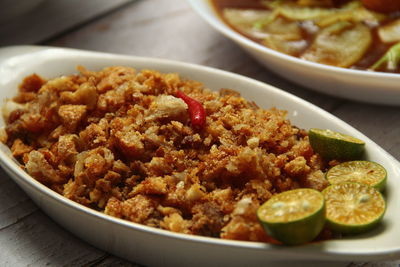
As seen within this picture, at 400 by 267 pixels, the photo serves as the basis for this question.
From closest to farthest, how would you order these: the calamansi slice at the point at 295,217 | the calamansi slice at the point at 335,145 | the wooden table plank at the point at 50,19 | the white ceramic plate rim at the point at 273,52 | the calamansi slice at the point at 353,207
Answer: the calamansi slice at the point at 295,217 → the calamansi slice at the point at 353,207 → the calamansi slice at the point at 335,145 → the white ceramic plate rim at the point at 273,52 → the wooden table plank at the point at 50,19

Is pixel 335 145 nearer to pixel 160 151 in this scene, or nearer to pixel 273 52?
pixel 160 151

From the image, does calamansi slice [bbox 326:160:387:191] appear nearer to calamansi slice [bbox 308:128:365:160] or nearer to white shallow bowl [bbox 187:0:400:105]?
calamansi slice [bbox 308:128:365:160]

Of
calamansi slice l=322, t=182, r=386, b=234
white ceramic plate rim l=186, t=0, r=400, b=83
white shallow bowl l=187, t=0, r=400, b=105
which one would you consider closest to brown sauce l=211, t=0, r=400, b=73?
white ceramic plate rim l=186, t=0, r=400, b=83

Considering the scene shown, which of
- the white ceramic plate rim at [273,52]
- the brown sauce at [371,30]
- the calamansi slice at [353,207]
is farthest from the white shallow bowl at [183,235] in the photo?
the brown sauce at [371,30]

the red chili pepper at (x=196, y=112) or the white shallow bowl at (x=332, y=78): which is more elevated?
the red chili pepper at (x=196, y=112)

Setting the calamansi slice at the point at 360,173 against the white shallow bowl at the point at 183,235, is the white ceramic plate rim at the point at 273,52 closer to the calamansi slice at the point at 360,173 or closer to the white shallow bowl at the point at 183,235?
the white shallow bowl at the point at 183,235

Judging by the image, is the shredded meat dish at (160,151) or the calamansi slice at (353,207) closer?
the calamansi slice at (353,207)

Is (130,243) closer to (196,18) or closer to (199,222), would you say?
(199,222)

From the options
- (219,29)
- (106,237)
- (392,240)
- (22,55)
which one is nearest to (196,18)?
(219,29)
